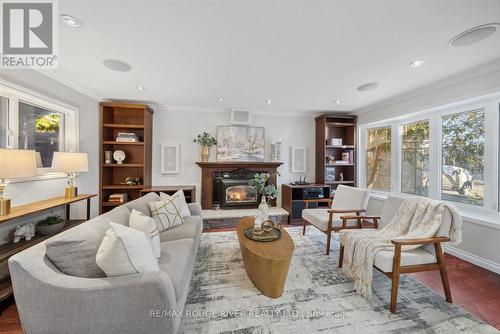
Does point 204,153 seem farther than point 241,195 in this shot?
No

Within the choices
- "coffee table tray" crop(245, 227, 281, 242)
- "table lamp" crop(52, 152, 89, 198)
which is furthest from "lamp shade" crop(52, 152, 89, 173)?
"coffee table tray" crop(245, 227, 281, 242)

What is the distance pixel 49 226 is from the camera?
2188 millimetres

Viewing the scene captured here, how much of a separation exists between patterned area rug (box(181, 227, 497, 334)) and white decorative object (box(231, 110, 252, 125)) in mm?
2910

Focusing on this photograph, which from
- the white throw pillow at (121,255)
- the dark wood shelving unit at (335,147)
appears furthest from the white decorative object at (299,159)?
the white throw pillow at (121,255)

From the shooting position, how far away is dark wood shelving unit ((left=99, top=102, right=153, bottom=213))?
11.9 feet

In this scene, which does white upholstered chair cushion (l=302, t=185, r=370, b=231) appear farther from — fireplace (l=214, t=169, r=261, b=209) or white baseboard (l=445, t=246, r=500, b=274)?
fireplace (l=214, t=169, r=261, b=209)

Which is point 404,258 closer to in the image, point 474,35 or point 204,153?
point 474,35

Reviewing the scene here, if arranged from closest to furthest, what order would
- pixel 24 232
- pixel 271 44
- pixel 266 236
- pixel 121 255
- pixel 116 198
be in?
pixel 121 255 < pixel 271 44 < pixel 24 232 < pixel 266 236 < pixel 116 198

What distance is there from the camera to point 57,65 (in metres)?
2.35

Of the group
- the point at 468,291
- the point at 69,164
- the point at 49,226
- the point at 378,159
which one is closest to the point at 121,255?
the point at 49,226

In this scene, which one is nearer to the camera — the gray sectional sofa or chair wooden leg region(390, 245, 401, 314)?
the gray sectional sofa

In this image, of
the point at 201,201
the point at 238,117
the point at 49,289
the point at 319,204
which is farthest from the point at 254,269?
the point at 238,117

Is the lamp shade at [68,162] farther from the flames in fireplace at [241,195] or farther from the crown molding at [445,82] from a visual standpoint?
the crown molding at [445,82]

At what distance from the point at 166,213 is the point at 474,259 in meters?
3.83
